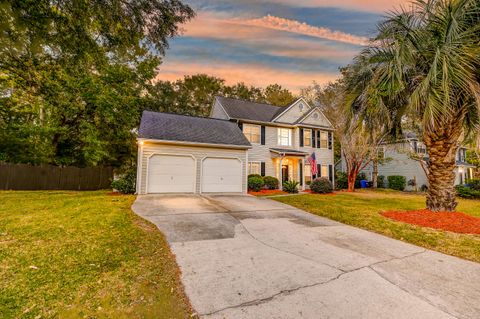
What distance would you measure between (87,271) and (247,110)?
1630 cm

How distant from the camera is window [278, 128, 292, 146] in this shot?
18339 mm

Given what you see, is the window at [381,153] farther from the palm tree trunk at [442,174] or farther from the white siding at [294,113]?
the palm tree trunk at [442,174]

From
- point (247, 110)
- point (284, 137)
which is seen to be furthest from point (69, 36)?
point (284, 137)

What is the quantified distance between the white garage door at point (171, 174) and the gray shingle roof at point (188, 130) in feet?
3.58

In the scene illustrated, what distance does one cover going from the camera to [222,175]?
43.3ft

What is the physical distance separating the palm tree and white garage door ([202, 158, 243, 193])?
24.8 feet

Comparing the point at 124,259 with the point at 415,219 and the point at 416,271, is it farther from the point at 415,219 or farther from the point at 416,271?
the point at 415,219

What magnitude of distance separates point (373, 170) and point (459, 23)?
65.3 feet

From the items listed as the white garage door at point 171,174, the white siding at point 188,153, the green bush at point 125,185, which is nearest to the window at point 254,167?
the white siding at point 188,153

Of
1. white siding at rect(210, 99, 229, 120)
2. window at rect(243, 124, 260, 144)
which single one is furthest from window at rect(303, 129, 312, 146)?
white siding at rect(210, 99, 229, 120)

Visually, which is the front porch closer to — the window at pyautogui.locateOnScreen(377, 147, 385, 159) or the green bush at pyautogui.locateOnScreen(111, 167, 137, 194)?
the window at pyautogui.locateOnScreen(377, 147, 385, 159)

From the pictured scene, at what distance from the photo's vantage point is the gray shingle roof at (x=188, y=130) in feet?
39.3

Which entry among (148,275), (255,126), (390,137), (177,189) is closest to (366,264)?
(148,275)

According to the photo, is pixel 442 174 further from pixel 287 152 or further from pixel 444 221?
pixel 287 152
